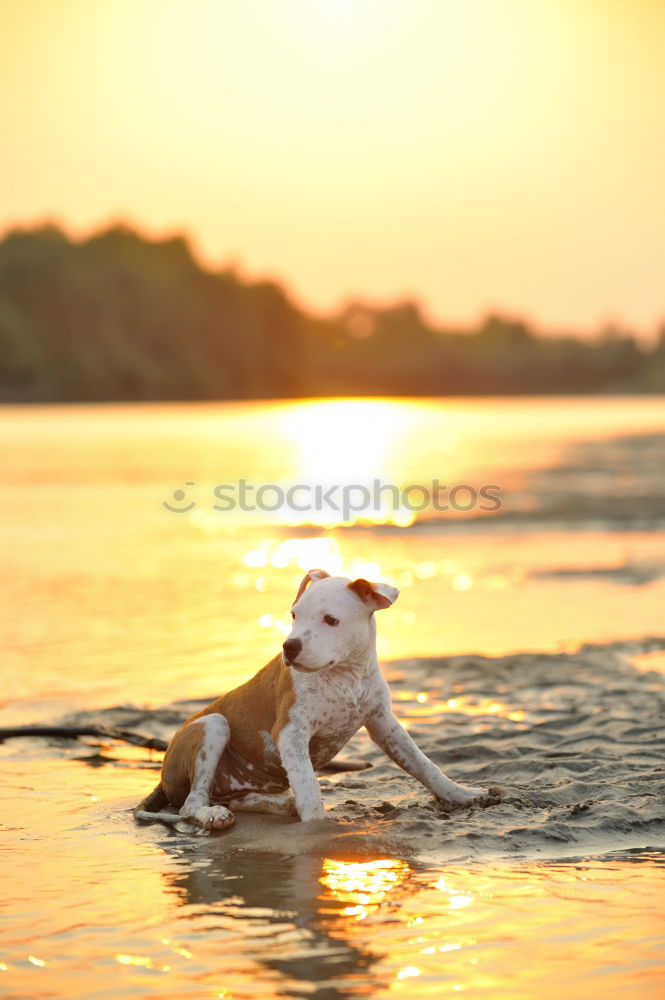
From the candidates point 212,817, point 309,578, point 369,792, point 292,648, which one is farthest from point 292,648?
point 369,792

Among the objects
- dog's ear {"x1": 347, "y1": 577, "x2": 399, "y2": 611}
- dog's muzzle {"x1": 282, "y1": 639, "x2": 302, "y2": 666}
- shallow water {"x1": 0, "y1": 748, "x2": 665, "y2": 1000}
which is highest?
dog's ear {"x1": 347, "y1": 577, "x2": 399, "y2": 611}

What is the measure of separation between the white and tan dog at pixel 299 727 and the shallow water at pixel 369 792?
0.22 m

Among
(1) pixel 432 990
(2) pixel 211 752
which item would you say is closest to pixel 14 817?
(2) pixel 211 752

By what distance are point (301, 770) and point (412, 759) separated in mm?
722

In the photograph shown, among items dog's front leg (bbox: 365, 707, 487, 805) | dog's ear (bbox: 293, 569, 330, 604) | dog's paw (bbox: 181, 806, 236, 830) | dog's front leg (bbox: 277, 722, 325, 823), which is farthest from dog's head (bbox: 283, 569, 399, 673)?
dog's paw (bbox: 181, 806, 236, 830)

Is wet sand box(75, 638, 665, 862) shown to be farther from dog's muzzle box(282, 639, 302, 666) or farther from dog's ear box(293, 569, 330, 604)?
dog's ear box(293, 569, 330, 604)

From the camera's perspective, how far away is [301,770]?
6941mm

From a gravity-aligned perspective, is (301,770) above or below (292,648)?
below

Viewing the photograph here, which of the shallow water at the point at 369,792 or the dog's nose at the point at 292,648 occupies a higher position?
the dog's nose at the point at 292,648

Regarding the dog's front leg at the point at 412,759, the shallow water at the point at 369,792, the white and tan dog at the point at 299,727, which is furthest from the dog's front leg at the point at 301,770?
the dog's front leg at the point at 412,759

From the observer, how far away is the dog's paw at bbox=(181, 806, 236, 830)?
7.02 meters

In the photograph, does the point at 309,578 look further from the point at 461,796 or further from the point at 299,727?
the point at 461,796

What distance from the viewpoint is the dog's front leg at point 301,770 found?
6895mm

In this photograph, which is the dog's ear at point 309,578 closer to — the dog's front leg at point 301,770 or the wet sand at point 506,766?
the dog's front leg at point 301,770
